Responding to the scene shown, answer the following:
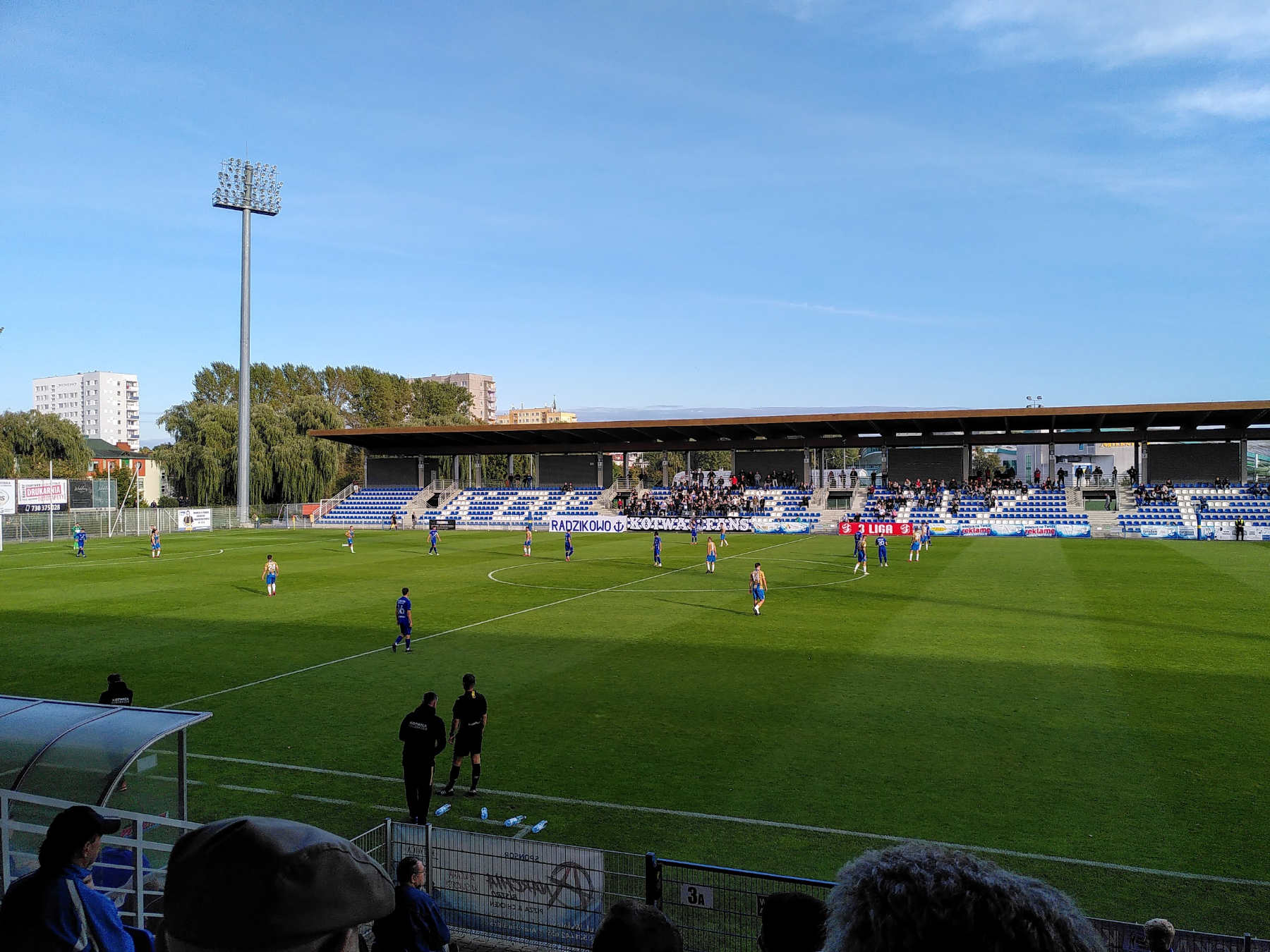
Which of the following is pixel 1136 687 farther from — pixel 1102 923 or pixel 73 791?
pixel 73 791

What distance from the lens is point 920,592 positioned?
2903 centimetres

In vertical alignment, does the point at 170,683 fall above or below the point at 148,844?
below

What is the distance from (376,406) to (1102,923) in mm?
130253

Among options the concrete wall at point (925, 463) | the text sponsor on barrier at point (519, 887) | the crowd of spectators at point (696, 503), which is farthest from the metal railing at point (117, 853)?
the concrete wall at point (925, 463)

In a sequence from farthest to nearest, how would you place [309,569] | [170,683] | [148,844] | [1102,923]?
[309,569] < [170,683] < [148,844] < [1102,923]

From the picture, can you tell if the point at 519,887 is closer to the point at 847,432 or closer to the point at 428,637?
the point at 428,637

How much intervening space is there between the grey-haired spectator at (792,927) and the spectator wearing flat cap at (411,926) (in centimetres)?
287

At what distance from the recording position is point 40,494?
5481cm

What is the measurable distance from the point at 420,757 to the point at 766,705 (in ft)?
22.3

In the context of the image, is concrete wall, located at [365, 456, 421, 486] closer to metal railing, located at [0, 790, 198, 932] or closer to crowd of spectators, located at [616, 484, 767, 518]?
crowd of spectators, located at [616, 484, 767, 518]

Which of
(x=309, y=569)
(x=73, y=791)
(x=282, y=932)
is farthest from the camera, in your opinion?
(x=309, y=569)

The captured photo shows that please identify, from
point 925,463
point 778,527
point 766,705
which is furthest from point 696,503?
point 766,705

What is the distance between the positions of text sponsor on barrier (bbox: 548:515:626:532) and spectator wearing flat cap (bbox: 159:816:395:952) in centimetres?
5898

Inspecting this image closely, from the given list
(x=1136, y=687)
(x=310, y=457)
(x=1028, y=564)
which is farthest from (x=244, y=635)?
(x=310, y=457)
